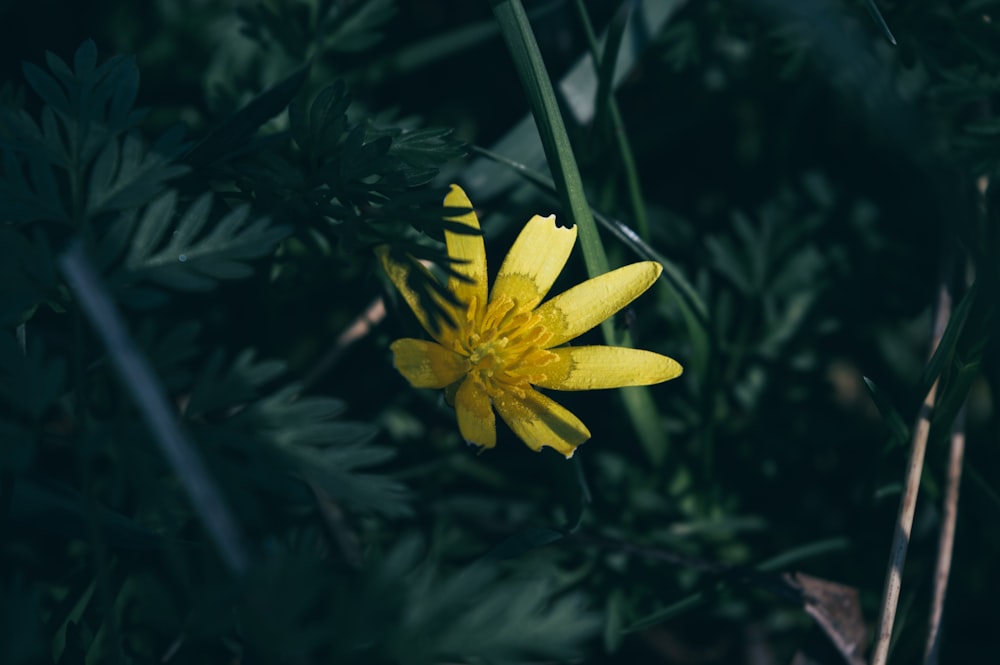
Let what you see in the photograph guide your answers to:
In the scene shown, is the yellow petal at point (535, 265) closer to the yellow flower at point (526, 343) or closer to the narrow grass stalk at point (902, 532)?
the yellow flower at point (526, 343)

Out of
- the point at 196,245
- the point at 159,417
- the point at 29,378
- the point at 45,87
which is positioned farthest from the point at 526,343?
the point at 45,87

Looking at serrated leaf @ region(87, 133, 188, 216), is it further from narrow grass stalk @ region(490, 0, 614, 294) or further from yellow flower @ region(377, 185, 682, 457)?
narrow grass stalk @ region(490, 0, 614, 294)

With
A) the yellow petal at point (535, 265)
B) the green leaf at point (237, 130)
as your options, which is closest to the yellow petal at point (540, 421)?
the yellow petal at point (535, 265)

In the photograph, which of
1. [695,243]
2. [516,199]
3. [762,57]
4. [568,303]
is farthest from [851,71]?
[695,243]

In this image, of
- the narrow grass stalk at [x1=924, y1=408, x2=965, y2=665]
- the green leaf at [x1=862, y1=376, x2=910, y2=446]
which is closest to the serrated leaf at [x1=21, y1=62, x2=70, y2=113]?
the green leaf at [x1=862, y1=376, x2=910, y2=446]

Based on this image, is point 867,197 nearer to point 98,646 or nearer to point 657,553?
point 657,553

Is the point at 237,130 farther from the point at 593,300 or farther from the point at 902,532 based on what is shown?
the point at 902,532

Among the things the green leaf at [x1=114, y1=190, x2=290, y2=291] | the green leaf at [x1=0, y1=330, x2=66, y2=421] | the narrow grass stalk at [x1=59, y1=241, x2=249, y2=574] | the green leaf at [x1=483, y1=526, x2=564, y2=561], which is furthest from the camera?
the green leaf at [x1=483, y1=526, x2=564, y2=561]
